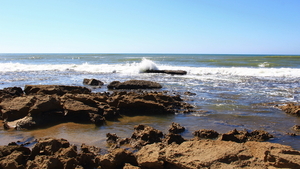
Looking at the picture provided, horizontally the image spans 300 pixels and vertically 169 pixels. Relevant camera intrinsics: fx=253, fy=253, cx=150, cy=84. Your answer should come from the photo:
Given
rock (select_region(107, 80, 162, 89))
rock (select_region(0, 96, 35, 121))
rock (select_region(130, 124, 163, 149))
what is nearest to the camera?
rock (select_region(130, 124, 163, 149))

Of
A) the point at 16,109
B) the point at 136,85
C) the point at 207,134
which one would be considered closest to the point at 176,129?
the point at 207,134

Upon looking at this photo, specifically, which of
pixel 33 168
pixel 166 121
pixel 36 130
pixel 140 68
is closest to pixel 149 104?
pixel 166 121

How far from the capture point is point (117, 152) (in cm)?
399

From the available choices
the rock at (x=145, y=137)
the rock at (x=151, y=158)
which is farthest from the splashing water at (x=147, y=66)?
the rock at (x=151, y=158)

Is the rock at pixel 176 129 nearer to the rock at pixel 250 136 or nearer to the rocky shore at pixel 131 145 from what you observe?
the rocky shore at pixel 131 145

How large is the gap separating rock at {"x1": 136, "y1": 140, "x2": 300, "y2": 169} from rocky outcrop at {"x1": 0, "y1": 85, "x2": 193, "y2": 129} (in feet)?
10.5

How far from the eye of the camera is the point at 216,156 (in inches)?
142

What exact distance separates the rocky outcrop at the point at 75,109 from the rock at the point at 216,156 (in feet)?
10.5

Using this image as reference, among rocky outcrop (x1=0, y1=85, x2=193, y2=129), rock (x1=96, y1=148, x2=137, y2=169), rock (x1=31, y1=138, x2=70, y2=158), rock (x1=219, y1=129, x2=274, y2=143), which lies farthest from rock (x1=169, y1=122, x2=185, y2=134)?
rock (x1=31, y1=138, x2=70, y2=158)

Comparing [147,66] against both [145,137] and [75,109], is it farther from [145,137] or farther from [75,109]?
[145,137]

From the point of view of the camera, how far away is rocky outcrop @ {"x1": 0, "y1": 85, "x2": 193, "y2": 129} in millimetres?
6730

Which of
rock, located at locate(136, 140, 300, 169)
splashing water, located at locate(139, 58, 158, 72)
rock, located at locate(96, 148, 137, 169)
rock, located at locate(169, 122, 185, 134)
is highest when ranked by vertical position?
splashing water, located at locate(139, 58, 158, 72)

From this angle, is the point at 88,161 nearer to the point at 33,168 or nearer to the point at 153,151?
the point at 33,168

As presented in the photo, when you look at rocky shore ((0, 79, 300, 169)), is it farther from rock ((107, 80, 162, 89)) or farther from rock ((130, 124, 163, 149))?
rock ((107, 80, 162, 89))
